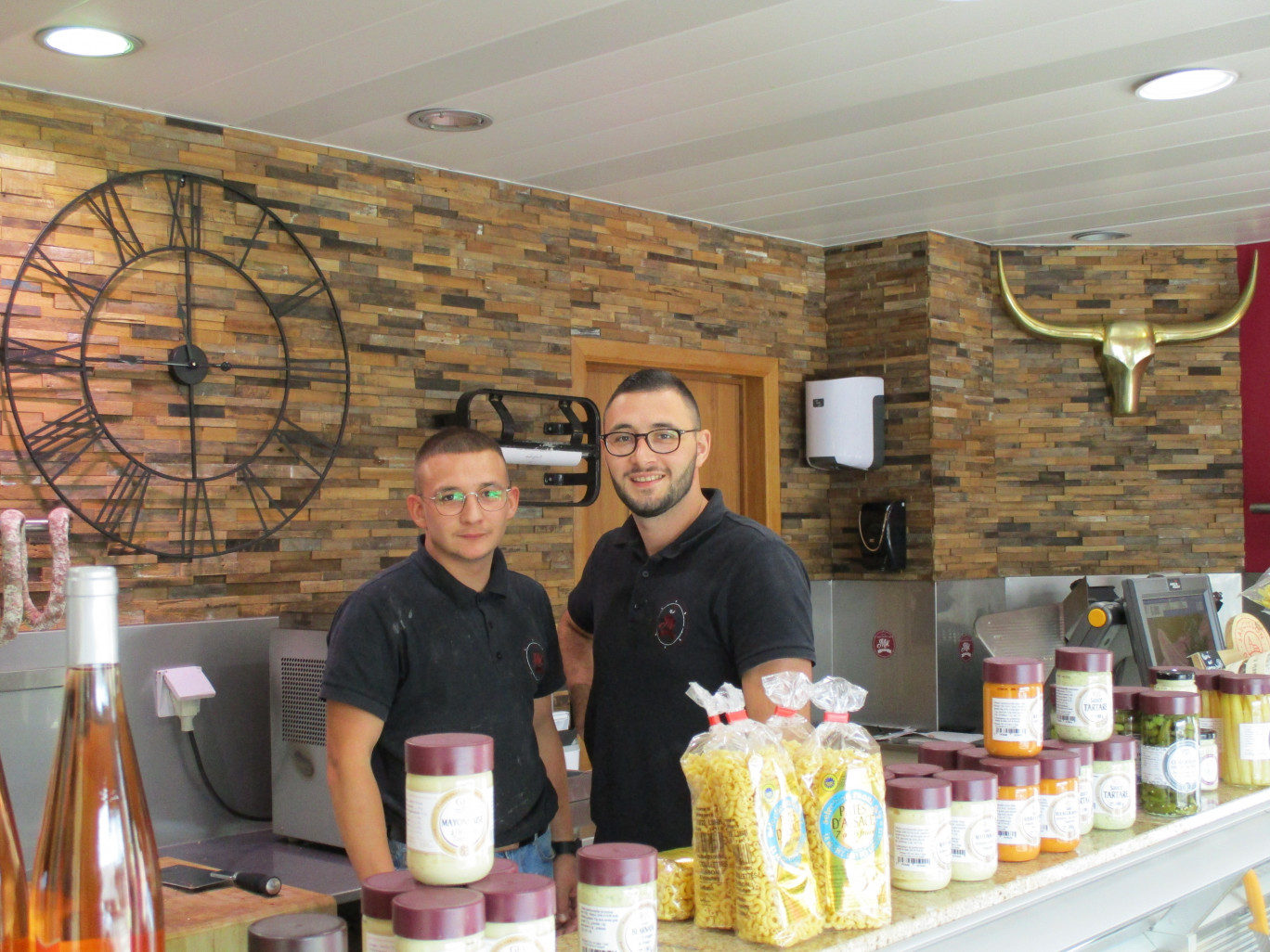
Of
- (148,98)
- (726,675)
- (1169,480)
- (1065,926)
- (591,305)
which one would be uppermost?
(148,98)

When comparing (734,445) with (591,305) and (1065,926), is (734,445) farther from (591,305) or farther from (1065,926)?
(1065,926)

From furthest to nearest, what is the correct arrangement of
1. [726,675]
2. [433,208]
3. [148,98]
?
[433,208] → [148,98] → [726,675]

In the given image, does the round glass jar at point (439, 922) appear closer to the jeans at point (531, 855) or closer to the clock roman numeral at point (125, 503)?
the jeans at point (531, 855)

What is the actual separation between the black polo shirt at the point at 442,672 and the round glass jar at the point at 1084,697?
2.79 feet

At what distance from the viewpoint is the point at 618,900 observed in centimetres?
108

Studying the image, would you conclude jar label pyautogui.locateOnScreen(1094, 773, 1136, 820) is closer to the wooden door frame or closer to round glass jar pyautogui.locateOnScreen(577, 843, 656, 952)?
round glass jar pyautogui.locateOnScreen(577, 843, 656, 952)

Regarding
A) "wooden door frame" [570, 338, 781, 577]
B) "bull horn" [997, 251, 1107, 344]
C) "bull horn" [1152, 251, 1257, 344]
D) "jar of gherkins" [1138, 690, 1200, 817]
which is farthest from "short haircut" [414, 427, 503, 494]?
"bull horn" [1152, 251, 1257, 344]

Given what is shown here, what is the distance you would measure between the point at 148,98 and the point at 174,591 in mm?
1071

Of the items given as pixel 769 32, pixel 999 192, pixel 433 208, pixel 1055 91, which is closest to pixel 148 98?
pixel 433 208

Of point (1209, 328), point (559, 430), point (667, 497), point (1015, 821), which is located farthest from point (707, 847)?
point (1209, 328)

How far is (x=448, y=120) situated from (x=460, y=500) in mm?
1256

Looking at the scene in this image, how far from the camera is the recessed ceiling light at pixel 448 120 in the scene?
2.81 m

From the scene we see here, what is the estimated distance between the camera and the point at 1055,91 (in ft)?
9.02

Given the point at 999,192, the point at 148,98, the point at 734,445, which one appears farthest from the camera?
the point at 734,445
